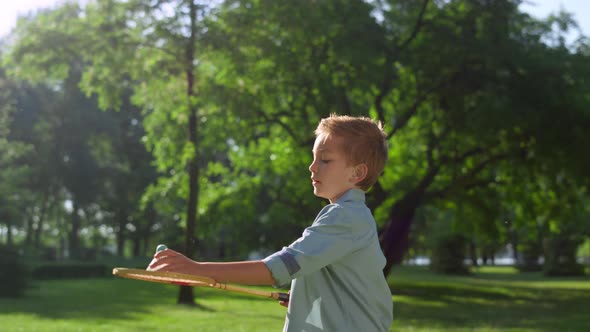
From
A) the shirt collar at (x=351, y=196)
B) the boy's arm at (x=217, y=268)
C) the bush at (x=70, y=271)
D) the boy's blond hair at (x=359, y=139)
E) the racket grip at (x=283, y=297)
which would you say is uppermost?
the boy's blond hair at (x=359, y=139)

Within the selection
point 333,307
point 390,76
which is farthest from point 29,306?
point 333,307

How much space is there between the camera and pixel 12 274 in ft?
83.0

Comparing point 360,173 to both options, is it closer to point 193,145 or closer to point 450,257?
point 193,145

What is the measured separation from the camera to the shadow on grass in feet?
54.3

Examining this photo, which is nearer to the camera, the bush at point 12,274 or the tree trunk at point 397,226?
the tree trunk at point 397,226

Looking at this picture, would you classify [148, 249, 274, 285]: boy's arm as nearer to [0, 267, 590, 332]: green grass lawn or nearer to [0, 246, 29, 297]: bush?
[0, 267, 590, 332]: green grass lawn

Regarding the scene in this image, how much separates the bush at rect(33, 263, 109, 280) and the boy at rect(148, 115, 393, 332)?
36.7 m

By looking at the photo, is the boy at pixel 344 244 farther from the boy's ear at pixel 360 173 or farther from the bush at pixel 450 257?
the bush at pixel 450 257

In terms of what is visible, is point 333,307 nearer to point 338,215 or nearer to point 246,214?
point 338,215

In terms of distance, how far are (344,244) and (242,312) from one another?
17.1 metres

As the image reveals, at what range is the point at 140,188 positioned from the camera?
168 ft

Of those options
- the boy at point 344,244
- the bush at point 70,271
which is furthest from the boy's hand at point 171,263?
the bush at point 70,271

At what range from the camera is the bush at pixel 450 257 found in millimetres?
45131

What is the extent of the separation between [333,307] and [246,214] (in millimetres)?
21309
